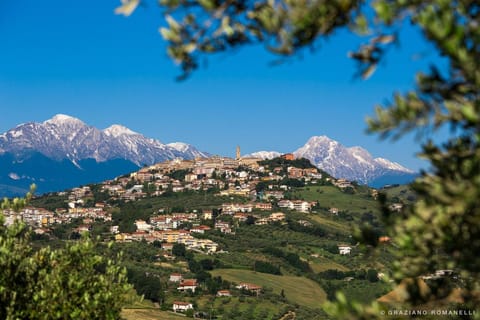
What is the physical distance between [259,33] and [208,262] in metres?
180

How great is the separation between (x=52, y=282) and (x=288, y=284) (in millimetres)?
155771

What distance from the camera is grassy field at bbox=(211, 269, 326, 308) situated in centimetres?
15962

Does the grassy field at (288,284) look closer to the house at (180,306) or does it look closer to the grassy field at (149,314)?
the house at (180,306)

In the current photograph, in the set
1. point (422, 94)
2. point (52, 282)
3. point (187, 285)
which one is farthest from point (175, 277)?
point (422, 94)

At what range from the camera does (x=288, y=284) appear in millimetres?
173750

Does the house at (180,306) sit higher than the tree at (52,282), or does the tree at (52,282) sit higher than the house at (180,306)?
the house at (180,306)

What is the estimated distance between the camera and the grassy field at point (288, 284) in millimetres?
159625

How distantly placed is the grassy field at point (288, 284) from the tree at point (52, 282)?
13433 cm

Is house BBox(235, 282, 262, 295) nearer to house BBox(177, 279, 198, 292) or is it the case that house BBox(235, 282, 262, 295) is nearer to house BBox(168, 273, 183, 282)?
house BBox(177, 279, 198, 292)

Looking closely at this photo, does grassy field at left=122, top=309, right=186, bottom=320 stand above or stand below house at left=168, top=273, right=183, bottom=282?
below

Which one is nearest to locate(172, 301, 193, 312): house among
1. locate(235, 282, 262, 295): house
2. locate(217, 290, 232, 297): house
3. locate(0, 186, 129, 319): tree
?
locate(217, 290, 232, 297): house

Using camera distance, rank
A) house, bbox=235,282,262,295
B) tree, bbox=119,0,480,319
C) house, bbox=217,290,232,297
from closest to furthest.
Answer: tree, bbox=119,0,480,319, house, bbox=217,290,232,297, house, bbox=235,282,262,295

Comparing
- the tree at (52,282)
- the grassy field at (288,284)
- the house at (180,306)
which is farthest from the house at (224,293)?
the tree at (52,282)

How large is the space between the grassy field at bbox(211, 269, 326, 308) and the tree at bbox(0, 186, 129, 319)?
13433 centimetres
